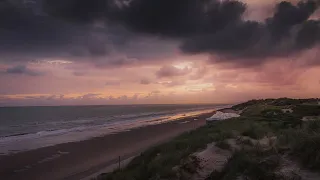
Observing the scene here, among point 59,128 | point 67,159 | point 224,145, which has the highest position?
point 224,145

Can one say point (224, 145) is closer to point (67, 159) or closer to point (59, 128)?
point (67, 159)

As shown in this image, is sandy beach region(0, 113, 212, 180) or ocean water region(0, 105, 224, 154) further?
ocean water region(0, 105, 224, 154)

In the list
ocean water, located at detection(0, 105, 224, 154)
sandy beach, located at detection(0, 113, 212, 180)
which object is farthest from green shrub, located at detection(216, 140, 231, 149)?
ocean water, located at detection(0, 105, 224, 154)

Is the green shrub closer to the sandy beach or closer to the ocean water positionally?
the sandy beach

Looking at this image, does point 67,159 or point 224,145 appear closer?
point 224,145

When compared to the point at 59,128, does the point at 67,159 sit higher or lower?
lower

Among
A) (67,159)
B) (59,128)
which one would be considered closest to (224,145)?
(67,159)

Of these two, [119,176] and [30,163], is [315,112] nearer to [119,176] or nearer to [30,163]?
[119,176]

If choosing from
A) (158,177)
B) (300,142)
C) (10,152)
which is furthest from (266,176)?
(10,152)

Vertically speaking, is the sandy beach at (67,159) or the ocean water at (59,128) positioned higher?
the ocean water at (59,128)

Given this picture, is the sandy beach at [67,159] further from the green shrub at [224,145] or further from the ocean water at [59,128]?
the green shrub at [224,145]

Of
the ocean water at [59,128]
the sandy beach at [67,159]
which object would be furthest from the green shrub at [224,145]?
the ocean water at [59,128]

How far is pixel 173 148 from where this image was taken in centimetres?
1491

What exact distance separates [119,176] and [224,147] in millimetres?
4478
